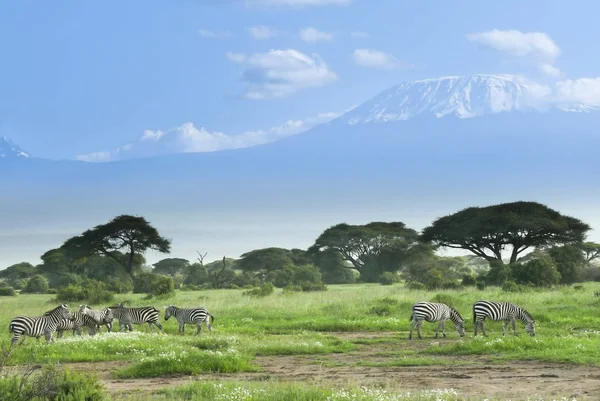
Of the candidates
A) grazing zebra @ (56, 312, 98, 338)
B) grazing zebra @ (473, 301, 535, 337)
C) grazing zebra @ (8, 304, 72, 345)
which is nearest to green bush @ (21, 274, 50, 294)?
grazing zebra @ (56, 312, 98, 338)

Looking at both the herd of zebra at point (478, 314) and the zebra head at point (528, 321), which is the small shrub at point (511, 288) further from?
the zebra head at point (528, 321)

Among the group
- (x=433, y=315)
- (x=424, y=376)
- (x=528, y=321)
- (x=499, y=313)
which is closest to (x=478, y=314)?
(x=499, y=313)

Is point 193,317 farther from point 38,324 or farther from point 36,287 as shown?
point 36,287

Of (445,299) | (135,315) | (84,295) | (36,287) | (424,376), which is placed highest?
(36,287)

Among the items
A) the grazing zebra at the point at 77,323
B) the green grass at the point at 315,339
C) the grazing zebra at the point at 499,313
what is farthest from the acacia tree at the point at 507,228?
the grazing zebra at the point at 77,323

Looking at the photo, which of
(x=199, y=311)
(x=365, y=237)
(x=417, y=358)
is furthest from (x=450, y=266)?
(x=417, y=358)

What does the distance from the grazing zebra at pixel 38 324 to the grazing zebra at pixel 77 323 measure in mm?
200

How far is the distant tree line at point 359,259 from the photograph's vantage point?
167 ft

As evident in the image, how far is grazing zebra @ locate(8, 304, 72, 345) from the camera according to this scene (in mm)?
22766

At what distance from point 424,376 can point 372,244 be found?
5911 cm

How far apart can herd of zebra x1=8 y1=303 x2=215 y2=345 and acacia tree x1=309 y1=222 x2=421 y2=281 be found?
1834 inches

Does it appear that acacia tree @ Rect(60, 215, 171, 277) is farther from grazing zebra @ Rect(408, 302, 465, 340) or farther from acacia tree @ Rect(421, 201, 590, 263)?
grazing zebra @ Rect(408, 302, 465, 340)

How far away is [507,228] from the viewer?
61562 millimetres

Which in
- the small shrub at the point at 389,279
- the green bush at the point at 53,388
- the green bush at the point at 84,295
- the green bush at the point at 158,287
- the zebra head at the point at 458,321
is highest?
the small shrub at the point at 389,279
